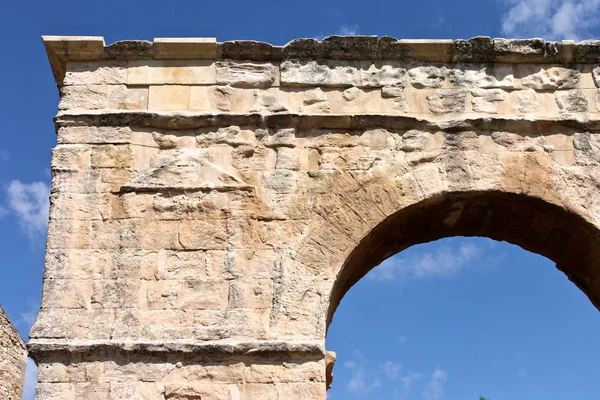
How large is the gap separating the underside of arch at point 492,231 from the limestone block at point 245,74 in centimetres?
155

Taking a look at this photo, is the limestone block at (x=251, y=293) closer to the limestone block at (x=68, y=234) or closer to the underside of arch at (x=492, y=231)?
the underside of arch at (x=492, y=231)

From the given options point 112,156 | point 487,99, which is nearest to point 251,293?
point 112,156

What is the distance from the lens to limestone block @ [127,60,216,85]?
23.5 feet

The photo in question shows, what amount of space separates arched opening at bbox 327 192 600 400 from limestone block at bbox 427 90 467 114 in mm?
736

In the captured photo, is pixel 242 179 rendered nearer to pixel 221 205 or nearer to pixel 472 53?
pixel 221 205

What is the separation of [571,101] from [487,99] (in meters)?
0.67

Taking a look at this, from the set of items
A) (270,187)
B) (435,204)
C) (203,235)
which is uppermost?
(270,187)

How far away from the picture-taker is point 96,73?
721 centimetres

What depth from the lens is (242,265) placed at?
6.44 meters

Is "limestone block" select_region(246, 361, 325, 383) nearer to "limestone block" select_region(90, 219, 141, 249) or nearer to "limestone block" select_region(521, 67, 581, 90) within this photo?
"limestone block" select_region(90, 219, 141, 249)

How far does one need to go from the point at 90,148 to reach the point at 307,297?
2.11 m

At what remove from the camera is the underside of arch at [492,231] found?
6.73 metres

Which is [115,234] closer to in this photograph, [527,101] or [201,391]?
[201,391]

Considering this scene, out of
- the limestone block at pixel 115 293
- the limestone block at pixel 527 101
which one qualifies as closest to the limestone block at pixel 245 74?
the limestone block at pixel 115 293
